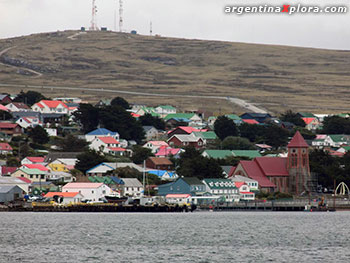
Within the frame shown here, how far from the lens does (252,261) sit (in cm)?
6488

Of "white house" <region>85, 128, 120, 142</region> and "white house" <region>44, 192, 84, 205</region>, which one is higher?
"white house" <region>85, 128, 120, 142</region>

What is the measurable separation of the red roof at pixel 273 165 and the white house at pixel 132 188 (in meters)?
23.6

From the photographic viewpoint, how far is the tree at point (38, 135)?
17375 cm

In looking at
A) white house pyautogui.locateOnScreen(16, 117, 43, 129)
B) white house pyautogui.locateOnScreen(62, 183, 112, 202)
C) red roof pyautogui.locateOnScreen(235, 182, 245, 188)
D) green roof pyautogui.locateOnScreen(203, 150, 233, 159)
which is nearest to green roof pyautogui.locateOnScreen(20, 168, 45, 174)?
white house pyautogui.locateOnScreen(62, 183, 112, 202)

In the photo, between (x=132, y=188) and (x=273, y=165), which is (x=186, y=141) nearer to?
(x=273, y=165)

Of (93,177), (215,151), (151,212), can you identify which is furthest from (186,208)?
(215,151)

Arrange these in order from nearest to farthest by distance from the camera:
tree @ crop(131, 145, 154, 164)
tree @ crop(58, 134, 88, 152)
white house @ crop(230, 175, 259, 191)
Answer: white house @ crop(230, 175, 259, 191)
tree @ crop(131, 145, 154, 164)
tree @ crop(58, 134, 88, 152)

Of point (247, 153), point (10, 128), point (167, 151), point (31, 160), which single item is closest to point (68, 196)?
point (31, 160)

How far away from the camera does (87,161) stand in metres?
155

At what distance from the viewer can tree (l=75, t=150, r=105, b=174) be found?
154 metres

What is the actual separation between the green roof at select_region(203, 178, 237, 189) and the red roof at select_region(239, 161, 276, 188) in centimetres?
808

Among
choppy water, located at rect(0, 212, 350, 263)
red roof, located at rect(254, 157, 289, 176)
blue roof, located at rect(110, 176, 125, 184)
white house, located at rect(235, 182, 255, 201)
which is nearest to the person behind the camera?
choppy water, located at rect(0, 212, 350, 263)

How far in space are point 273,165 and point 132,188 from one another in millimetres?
27912

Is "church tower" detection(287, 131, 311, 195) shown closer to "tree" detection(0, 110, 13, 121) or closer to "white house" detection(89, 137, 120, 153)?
"white house" detection(89, 137, 120, 153)
